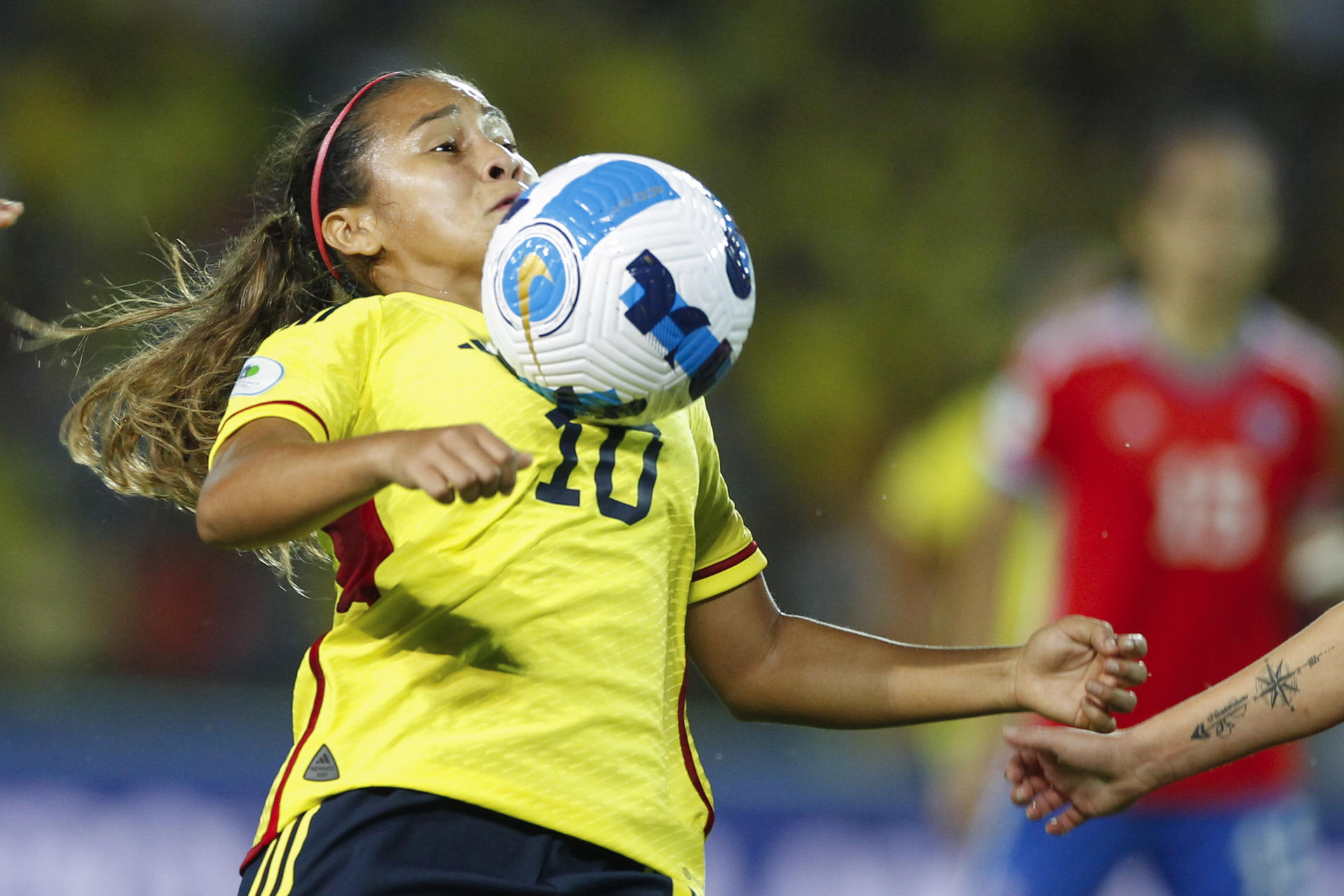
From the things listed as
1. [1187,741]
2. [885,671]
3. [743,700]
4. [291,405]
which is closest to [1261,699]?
[1187,741]

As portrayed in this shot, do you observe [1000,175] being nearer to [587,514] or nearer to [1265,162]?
[1265,162]

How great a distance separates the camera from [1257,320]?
4.64 m

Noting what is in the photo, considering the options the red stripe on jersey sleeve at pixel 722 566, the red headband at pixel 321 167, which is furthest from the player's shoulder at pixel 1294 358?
the red headband at pixel 321 167

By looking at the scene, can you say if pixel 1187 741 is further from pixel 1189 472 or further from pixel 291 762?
pixel 1189 472

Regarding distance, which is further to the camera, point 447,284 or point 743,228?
point 743,228

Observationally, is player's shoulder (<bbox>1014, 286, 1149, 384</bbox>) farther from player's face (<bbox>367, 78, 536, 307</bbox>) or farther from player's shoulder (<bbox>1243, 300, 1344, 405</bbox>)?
player's face (<bbox>367, 78, 536, 307</bbox>)

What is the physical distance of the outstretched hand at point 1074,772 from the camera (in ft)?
8.34

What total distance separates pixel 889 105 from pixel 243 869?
819 cm

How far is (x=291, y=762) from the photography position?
2.20m

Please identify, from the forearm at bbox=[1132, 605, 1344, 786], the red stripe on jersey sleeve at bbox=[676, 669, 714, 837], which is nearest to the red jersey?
the forearm at bbox=[1132, 605, 1344, 786]

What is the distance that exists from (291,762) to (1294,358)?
3.34 m

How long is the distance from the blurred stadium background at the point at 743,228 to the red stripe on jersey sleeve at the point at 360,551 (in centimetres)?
351

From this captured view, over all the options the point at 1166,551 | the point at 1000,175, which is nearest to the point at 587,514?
the point at 1166,551

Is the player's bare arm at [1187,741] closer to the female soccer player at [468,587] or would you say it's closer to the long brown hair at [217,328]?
the female soccer player at [468,587]
